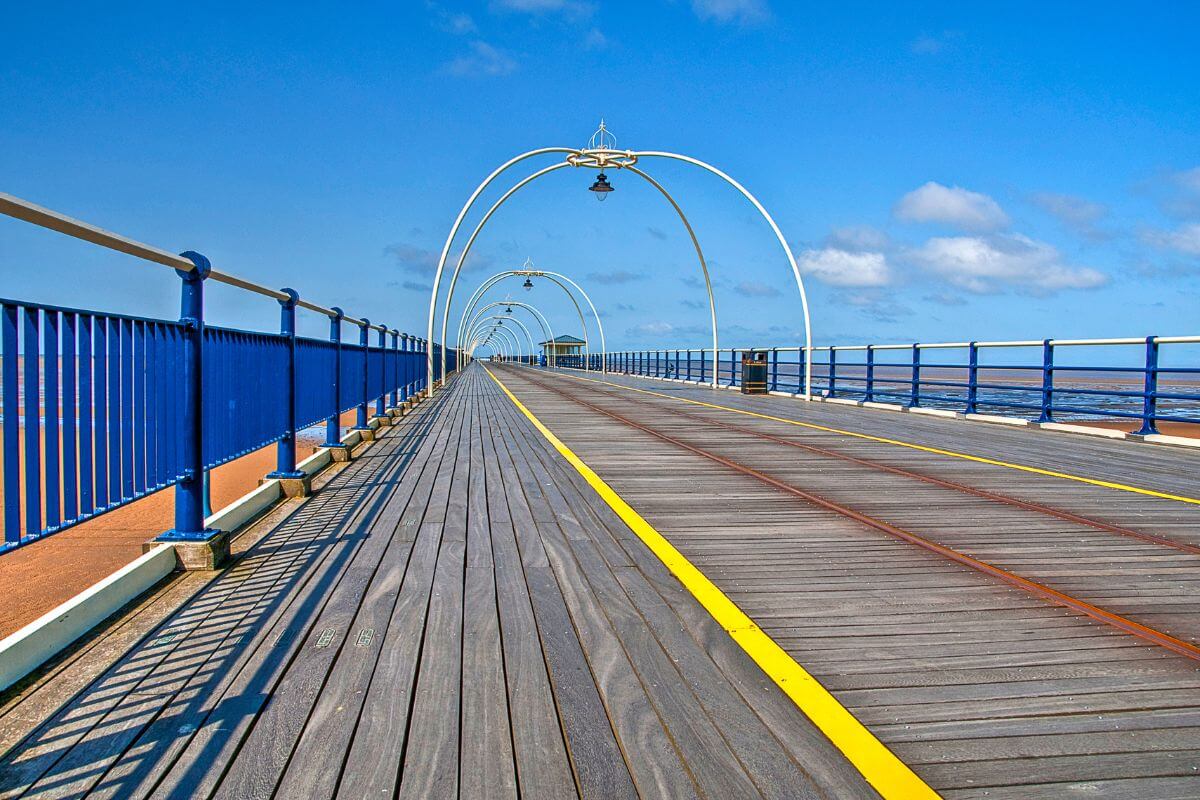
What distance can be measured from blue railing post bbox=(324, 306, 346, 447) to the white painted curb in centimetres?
437

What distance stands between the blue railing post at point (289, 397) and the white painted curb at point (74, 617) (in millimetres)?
2224

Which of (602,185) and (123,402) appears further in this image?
(602,185)

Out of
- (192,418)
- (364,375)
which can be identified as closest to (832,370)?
(364,375)

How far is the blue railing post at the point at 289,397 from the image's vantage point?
19.6ft

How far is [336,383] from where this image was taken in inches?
328

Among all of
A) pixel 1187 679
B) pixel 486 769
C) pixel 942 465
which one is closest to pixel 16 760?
pixel 486 769

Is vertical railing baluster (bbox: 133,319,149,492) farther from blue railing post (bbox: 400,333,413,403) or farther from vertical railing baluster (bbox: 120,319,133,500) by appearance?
blue railing post (bbox: 400,333,413,403)

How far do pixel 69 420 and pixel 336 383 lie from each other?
5.37 metres

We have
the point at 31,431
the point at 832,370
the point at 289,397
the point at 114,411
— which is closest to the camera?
the point at 31,431

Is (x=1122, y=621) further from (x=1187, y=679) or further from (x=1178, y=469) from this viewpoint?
(x=1178, y=469)

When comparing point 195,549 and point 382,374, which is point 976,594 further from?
point 382,374

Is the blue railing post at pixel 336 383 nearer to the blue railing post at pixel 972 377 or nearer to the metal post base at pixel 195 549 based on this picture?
the metal post base at pixel 195 549

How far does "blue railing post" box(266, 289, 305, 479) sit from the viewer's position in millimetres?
5965

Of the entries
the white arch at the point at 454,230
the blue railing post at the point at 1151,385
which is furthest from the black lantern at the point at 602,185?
the blue railing post at the point at 1151,385
